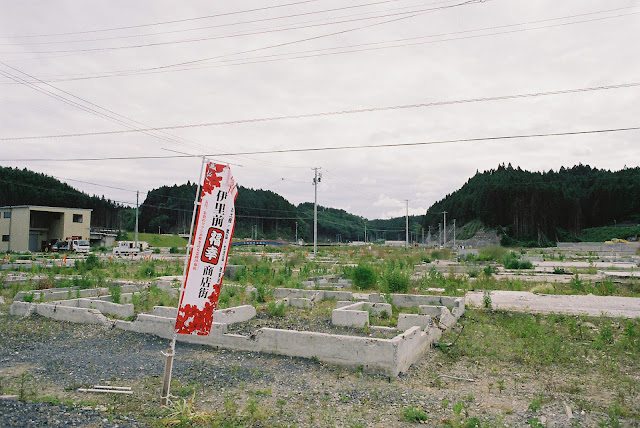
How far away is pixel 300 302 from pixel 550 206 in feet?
291

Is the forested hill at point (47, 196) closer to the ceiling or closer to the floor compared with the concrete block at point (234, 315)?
closer to the ceiling

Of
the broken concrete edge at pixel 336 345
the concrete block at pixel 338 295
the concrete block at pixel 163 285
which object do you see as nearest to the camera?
the broken concrete edge at pixel 336 345

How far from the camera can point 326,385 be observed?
6734 millimetres

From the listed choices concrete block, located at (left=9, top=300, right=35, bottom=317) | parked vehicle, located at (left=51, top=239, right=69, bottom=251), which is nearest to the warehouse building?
parked vehicle, located at (left=51, top=239, right=69, bottom=251)

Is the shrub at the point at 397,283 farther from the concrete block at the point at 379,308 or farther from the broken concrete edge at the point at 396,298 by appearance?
the concrete block at the point at 379,308

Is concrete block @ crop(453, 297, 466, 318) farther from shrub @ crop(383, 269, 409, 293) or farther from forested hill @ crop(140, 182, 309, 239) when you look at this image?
forested hill @ crop(140, 182, 309, 239)

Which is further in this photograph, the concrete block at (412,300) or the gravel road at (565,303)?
the concrete block at (412,300)

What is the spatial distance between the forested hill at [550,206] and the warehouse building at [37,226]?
68141 millimetres

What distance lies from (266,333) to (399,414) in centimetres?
363

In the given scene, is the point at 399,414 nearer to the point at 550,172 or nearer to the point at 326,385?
the point at 326,385

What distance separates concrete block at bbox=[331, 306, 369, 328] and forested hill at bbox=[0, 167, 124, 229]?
74772mm

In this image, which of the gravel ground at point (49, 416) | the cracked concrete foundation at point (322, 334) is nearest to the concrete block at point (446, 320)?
the cracked concrete foundation at point (322, 334)

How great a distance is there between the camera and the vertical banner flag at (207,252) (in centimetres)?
554

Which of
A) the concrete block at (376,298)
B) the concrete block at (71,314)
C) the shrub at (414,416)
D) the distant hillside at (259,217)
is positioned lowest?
the shrub at (414,416)
